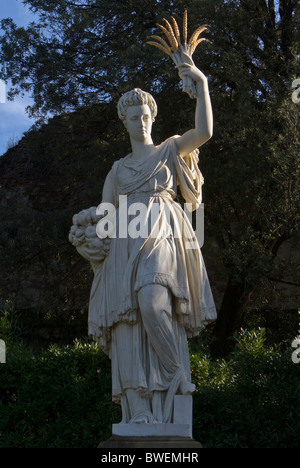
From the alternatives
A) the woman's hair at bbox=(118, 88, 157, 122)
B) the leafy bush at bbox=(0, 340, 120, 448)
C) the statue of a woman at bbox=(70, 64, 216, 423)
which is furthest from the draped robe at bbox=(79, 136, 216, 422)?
the leafy bush at bbox=(0, 340, 120, 448)

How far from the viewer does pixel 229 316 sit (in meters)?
10.6

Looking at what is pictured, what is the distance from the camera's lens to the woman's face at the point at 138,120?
17.2ft

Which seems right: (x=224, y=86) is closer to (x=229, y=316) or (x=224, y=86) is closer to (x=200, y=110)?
(x=229, y=316)

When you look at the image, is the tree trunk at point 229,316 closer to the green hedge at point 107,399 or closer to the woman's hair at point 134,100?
the green hedge at point 107,399

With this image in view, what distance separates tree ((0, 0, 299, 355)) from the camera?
986 cm

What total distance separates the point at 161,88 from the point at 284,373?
16.1 feet

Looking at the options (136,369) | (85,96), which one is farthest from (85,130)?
(136,369)

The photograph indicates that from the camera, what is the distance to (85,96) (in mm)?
11609

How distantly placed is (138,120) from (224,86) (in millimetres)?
6297

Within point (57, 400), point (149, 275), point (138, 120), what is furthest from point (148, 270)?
point (57, 400)

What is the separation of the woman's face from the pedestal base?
6.81 feet

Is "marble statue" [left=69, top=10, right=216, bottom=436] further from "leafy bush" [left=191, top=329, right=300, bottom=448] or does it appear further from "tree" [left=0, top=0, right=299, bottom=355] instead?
"tree" [left=0, top=0, right=299, bottom=355]

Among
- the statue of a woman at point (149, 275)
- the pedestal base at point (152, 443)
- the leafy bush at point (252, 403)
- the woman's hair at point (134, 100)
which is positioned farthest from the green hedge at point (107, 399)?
the woman's hair at point (134, 100)

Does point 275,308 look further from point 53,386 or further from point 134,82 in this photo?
point 53,386
